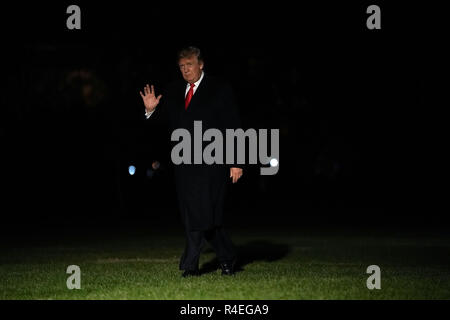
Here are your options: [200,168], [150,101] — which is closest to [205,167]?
[200,168]

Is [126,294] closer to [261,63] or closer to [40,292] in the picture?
[40,292]

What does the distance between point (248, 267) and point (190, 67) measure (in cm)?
335

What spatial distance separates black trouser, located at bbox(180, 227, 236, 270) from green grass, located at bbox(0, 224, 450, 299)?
23 centimetres

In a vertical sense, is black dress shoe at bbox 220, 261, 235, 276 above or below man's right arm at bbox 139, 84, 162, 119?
below

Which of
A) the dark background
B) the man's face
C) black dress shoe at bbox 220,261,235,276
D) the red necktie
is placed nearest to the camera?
the man's face

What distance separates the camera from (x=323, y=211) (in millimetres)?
35688

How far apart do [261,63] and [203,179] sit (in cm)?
3502

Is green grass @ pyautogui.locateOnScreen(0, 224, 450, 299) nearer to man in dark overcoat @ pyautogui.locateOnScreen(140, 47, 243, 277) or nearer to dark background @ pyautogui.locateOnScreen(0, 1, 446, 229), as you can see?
man in dark overcoat @ pyautogui.locateOnScreen(140, 47, 243, 277)

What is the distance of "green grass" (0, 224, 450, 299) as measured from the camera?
8.97 meters

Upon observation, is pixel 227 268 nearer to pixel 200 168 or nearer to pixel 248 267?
pixel 200 168

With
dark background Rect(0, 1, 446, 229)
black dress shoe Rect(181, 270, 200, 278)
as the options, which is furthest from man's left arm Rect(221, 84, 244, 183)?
dark background Rect(0, 1, 446, 229)

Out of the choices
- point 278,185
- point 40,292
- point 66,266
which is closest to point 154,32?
point 278,185

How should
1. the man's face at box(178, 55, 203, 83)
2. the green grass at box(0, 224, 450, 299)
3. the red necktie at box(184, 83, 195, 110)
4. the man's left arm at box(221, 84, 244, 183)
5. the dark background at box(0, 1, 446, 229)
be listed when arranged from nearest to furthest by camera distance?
the green grass at box(0, 224, 450, 299) → the man's face at box(178, 55, 203, 83) → the man's left arm at box(221, 84, 244, 183) → the red necktie at box(184, 83, 195, 110) → the dark background at box(0, 1, 446, 229)

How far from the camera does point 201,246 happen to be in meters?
10.4
